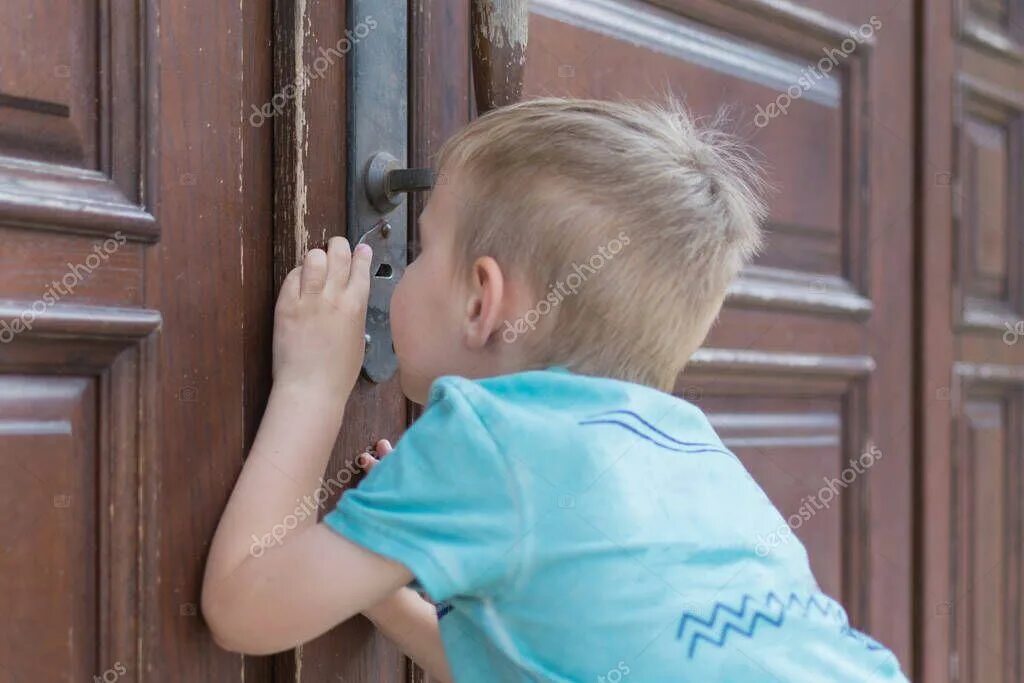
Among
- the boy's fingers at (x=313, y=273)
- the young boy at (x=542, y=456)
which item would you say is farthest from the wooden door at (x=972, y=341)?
the boy's fingers at (x=313, y=273)

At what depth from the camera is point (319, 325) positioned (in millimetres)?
755

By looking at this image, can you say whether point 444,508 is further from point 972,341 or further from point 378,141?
point 972,341

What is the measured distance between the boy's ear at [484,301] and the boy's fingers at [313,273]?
0.32 ft

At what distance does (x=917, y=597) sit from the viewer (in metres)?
1.48

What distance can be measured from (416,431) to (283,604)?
126 millimetres

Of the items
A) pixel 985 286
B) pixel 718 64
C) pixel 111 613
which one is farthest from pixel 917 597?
pixel 111 613

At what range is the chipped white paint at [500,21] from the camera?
820mm

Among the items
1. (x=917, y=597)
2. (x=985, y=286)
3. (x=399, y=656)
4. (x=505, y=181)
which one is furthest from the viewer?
(x=985, y=286)

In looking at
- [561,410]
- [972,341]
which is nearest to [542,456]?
[561,410]

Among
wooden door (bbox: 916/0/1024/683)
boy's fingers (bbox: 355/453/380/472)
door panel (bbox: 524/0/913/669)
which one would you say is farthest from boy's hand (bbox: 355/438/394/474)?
wooden door (bbox: 916/0/1024/683)

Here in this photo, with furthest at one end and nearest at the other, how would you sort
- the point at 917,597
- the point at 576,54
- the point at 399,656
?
1. the point at 917,597
2. the point at 576,54
3. the point at 399,656

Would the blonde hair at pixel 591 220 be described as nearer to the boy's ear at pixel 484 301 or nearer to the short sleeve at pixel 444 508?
the boy's ear at pixel 484 301

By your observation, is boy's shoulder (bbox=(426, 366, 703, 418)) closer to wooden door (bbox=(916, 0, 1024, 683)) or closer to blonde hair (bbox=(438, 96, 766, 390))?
blonde hair (bbox=(438, 96, 766, 390))

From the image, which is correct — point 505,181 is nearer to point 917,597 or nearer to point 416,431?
point 416,431
